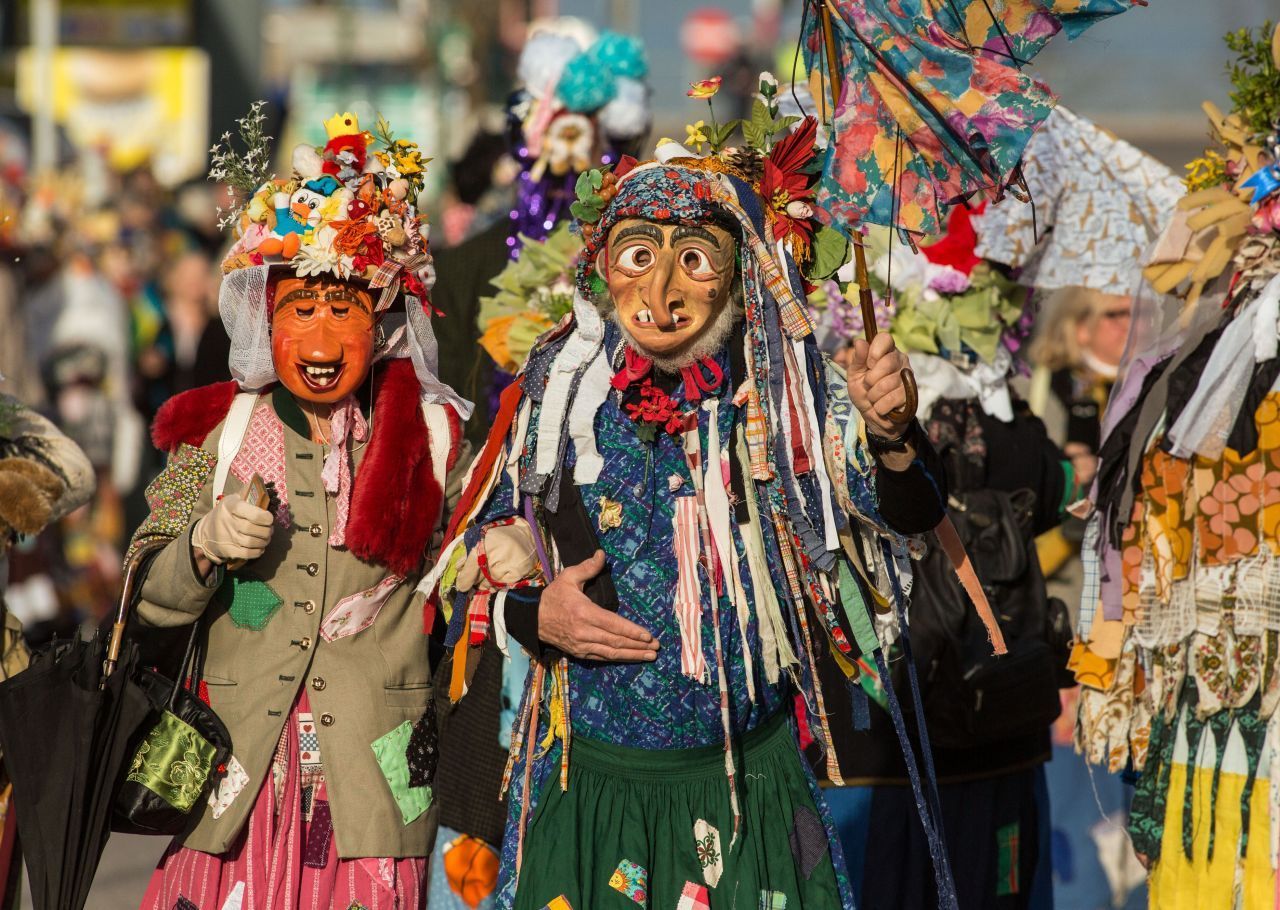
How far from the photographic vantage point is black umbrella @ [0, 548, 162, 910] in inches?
171

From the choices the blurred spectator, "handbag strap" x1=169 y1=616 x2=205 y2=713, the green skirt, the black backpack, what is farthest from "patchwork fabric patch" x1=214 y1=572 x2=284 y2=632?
the blurred spectator

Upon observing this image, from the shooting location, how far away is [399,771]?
4566mm

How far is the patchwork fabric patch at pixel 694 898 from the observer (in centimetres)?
413

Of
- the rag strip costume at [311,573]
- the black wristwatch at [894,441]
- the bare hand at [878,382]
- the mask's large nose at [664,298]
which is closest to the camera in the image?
the bare hand at [878,382]

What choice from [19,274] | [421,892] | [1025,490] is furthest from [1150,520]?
[19,274]

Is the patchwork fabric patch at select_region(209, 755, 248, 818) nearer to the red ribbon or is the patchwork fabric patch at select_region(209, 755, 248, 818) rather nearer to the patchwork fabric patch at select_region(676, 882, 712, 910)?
the patchwork fabric patch at select_region(676, 882, 712, 910)

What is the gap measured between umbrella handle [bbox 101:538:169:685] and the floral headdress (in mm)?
460

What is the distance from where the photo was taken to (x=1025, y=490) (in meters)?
6.15

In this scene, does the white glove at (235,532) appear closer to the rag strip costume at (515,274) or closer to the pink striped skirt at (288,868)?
the pink striped skirt at (288,868)

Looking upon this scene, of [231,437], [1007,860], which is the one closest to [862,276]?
[231,437]

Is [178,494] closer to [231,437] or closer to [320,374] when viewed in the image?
[231,437]

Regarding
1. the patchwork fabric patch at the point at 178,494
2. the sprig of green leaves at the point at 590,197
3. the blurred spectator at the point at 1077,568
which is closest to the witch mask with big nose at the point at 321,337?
the patchwork fabric patch at the point at 178,494

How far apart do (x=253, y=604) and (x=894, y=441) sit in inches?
63.0

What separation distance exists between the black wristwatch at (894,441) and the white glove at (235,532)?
54.2 inches
